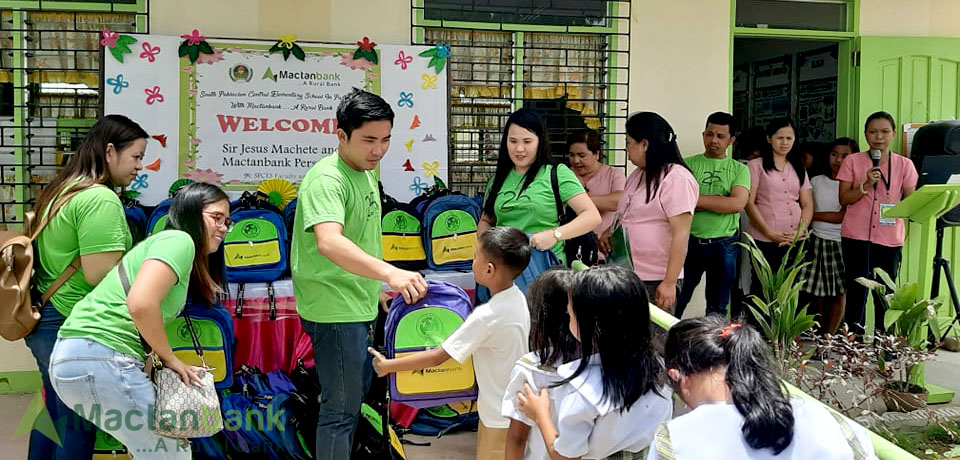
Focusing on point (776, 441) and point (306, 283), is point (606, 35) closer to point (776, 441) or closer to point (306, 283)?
point (306, 283)

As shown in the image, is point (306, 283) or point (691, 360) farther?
point (306, 283)

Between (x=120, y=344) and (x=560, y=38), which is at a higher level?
(x=560, y=38)

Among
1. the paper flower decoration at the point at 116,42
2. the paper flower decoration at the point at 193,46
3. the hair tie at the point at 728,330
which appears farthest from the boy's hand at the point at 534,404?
the paper flower decoration at the point at 116,42

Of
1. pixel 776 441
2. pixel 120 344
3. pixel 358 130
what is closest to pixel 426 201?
pixel 358 130

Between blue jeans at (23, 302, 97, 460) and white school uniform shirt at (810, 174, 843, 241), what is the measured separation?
4574 mm

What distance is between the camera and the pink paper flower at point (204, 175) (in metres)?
4.62

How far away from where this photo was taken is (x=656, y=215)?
12.3 ft

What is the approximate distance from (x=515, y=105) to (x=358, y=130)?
2.65m

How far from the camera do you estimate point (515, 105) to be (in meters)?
5.29

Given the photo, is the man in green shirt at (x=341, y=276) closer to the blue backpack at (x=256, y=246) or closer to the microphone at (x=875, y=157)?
the blue backpack at (x=256, y=246)

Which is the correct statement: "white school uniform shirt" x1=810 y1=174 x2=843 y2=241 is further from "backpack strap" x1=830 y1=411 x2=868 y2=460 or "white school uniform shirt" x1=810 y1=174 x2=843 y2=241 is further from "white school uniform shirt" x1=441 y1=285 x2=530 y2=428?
"backpack strap" x1=830 y1=411 x2=868 y2=460

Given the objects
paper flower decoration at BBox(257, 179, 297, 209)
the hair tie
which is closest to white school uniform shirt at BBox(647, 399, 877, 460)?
the hair tie

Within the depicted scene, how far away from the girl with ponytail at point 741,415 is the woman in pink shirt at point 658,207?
2006mm

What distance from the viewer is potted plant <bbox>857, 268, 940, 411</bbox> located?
12.8 feet
